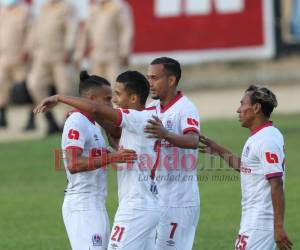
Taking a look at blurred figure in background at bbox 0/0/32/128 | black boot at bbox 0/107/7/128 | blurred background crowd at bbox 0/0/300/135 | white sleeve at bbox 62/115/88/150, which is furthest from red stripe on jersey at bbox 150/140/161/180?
black boot at bbox 0/107/7/128

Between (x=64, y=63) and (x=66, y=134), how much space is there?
1351cm

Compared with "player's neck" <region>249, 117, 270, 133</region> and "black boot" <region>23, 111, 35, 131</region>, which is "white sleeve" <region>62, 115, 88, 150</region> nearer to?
"player's neck" <region>249, 117, 270, 133</region>

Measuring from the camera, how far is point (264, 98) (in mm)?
9375

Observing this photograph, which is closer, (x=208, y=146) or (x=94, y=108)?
(x=94, y=108)

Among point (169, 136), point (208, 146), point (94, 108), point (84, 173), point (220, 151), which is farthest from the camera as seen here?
point (208, 146)

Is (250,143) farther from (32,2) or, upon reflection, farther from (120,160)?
(32,2)

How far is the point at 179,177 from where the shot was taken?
10.0 meters

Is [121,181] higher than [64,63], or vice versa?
[64,63]

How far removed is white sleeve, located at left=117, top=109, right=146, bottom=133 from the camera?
8984 millimetres

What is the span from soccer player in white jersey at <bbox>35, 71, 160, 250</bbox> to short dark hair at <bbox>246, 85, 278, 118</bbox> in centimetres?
89

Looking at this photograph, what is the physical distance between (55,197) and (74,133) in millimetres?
6954

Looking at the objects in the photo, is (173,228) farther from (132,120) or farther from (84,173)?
(132,120)

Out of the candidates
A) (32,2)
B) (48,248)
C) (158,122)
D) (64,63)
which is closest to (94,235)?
(158,122)

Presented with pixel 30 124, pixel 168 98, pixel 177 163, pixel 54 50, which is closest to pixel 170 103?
pixel 168 98
